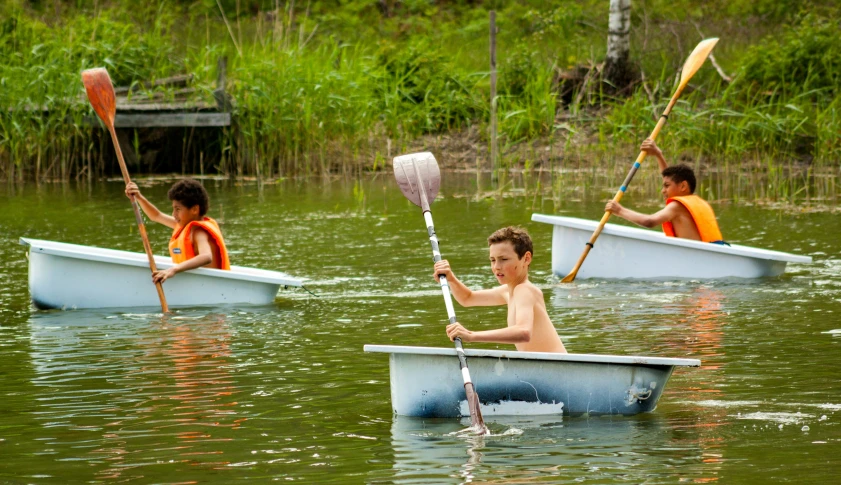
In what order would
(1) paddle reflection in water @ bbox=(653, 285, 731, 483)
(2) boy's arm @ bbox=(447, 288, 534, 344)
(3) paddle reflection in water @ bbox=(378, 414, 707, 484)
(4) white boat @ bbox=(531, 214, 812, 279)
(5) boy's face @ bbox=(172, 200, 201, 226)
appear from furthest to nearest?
1. (4) white boat @ bbox=(531, 214, 812, 279)
2. (5) boy's face @ bbox=(172, 200, 201, 226)
3. (2) boy's arm @ bbox=(447, 288, 534, 344)
4. (1) paddle reflection in water @ bbox=(653, 285, 731, 483)
5. (3) paddle reflection in water @ bbox=(378, 414, 707, 484)

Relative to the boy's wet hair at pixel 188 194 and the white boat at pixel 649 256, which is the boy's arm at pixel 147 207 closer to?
the boy's wet hair at pixel 188 194

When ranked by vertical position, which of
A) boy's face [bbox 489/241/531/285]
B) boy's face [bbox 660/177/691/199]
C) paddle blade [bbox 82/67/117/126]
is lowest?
boy's face [bbox 489/241/531/285]

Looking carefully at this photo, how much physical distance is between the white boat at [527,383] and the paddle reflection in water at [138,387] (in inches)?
32.4

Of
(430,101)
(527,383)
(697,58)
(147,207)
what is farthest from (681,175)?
(430,101)

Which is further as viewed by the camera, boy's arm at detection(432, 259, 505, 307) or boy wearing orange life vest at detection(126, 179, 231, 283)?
boy wearing orange life vest at detection(126, 179, 231, 283)

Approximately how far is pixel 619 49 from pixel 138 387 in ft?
46.4

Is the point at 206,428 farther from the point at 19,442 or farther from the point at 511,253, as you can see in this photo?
the point at 511,253

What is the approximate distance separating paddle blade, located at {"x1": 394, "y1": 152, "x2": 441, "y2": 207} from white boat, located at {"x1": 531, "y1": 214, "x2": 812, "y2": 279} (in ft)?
10.4

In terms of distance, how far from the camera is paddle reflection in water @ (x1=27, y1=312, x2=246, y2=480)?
543cm

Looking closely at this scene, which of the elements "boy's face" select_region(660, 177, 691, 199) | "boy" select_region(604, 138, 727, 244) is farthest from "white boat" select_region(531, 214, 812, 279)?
A: "boy's face" select_region(660, 177, 691, 199)

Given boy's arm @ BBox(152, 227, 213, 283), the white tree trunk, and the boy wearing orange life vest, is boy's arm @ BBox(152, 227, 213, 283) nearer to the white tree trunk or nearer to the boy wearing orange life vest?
the boy wearing orange life vest

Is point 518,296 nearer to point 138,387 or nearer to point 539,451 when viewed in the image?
point 539,451

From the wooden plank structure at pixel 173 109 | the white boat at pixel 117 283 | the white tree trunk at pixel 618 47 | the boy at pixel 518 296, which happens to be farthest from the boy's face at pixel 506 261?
the white tree trunk at pixel 618 47

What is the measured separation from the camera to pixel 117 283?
9273 mm
